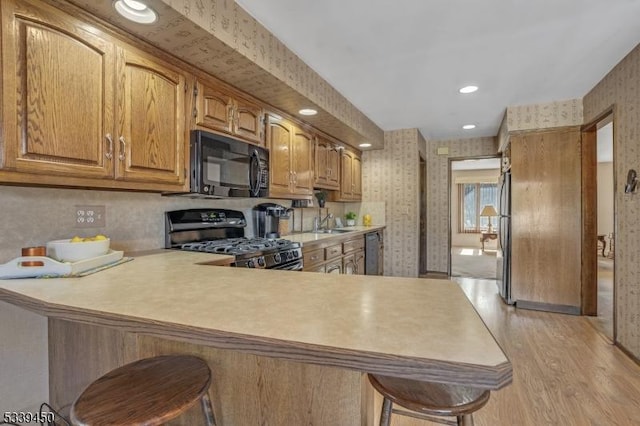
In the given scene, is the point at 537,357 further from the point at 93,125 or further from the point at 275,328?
the point at 93,125

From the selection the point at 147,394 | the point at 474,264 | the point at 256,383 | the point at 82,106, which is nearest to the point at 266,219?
the point at 82,106

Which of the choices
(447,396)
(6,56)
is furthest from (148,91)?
(447,396)

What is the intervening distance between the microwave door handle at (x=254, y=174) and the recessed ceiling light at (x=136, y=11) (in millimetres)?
1125

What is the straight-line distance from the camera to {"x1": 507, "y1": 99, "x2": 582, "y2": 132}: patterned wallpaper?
3.42m

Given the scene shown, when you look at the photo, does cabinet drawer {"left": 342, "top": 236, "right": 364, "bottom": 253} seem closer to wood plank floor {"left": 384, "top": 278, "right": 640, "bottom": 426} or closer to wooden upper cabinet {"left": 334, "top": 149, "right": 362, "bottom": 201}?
wooden upper cabinet {"left": 334, "top": 149, "right": 362, "bottom": 201}

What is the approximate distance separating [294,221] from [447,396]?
9.70ft

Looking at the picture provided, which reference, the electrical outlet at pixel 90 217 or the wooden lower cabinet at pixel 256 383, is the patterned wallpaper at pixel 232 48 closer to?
the electrical outlet at pixel 90 217

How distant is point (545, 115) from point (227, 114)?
3.40 meters

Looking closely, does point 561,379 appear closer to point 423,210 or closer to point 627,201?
point 627,201

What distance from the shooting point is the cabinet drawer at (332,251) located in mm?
3078

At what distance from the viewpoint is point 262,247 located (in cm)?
217

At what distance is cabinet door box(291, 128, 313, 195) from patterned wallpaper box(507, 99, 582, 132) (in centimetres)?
234

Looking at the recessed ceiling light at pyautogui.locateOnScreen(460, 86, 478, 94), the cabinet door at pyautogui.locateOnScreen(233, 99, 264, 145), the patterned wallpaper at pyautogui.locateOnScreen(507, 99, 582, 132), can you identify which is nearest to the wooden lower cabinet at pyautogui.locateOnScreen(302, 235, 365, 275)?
the cabinet door at pyautogui.locateOnScreen(233, 99, 264, 145)

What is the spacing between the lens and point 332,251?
319cm
